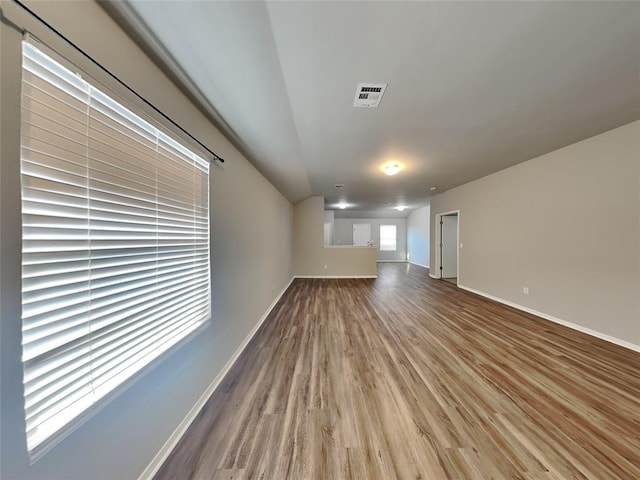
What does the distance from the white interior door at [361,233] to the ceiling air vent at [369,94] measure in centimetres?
982

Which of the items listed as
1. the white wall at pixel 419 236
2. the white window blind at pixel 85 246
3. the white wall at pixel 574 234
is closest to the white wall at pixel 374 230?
the white wall at pixel 419 236

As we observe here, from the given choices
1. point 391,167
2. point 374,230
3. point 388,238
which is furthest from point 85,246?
point 388,238

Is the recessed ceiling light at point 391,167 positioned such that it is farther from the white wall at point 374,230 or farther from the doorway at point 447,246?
the white wall at point 374,230

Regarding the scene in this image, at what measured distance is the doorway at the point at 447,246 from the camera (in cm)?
692

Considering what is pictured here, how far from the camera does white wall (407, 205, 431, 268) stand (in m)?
9.82

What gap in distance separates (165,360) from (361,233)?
36.1ft

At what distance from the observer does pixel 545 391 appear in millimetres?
1970

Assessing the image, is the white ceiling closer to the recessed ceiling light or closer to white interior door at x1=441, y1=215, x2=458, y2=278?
the recessed ceiling light

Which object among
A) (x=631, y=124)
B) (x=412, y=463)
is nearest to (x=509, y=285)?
(x=631, y=124)

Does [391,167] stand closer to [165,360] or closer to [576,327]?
[576,327]

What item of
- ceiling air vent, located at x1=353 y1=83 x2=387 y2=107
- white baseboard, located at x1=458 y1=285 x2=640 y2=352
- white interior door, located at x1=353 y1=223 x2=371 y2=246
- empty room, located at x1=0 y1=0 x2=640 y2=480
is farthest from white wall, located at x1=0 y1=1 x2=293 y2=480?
white interior door, located at x1=353 y1=223 x2=371 y2=246

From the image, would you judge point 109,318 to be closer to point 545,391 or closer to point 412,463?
point 412,463

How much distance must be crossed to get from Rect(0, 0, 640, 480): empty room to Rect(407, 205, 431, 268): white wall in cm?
628

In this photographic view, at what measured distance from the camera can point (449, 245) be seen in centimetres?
704
